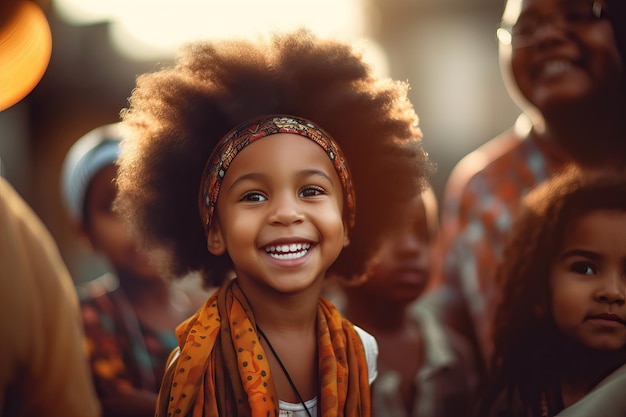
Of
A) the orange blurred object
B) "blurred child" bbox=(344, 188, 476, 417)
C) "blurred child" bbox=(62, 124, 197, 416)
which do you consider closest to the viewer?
the orange blurred object

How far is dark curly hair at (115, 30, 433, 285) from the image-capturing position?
1.88m

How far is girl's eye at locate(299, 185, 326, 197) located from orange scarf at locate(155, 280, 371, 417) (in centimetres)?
34

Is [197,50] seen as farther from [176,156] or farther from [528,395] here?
[528,395]

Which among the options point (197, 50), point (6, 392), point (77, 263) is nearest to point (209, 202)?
point (197, 50)

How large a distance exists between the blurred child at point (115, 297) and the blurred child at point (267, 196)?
87 cm

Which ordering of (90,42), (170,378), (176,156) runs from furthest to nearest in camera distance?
(90,42), (176,156), (170,378)

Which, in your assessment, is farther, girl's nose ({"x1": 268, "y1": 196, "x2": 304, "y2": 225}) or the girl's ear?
the girl's ear

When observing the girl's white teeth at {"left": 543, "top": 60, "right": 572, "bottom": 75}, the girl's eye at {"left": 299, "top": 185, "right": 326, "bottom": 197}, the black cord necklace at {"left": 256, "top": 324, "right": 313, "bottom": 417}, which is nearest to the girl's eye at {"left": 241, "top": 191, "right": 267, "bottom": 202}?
the girl's eye at {"left": 299, "top": 185, "right": 326, "bottom": 197}

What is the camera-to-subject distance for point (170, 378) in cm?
177

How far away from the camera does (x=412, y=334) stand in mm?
2670

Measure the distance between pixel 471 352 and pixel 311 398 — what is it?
1.09 meters

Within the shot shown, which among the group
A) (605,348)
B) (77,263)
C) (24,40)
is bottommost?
(605,348)

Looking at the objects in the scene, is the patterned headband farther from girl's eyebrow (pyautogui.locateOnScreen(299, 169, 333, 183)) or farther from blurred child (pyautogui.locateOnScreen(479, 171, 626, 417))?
blurred child (pyautogui.locateOnScreen(479, 171, 626, 417))

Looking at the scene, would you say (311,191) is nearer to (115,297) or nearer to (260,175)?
(260,175)
